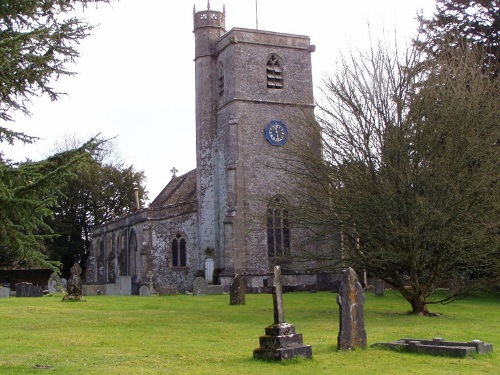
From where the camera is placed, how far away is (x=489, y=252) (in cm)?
1814

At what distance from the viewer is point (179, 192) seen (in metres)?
42.4

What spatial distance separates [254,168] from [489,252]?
60.4 feet

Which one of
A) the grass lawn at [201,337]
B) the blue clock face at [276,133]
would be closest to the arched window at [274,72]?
the blue clock face at [276,133]

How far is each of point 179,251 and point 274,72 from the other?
10847mm

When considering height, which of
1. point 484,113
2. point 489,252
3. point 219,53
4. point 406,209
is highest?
point 219,53

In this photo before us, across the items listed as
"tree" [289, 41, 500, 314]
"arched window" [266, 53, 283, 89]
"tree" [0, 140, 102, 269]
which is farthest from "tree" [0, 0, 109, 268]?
"arched window" [266, 53, 283, 89]

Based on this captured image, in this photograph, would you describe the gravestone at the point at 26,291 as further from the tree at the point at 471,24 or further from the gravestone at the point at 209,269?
the tree at the point at 471,24

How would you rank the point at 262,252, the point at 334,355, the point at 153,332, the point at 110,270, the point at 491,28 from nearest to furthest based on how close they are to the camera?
the point at 334,355 < the point at 153,332 < the point at 491,28 < the point at 262,252 < the point at 110,270

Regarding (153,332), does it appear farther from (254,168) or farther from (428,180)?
(254,168)

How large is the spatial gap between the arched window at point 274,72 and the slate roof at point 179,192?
791cm

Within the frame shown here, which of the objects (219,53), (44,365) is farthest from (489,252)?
(219,53)

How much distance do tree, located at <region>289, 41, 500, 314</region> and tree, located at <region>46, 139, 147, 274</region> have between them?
102 ft

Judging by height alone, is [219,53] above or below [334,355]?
above

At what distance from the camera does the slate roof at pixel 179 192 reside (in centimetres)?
4134
